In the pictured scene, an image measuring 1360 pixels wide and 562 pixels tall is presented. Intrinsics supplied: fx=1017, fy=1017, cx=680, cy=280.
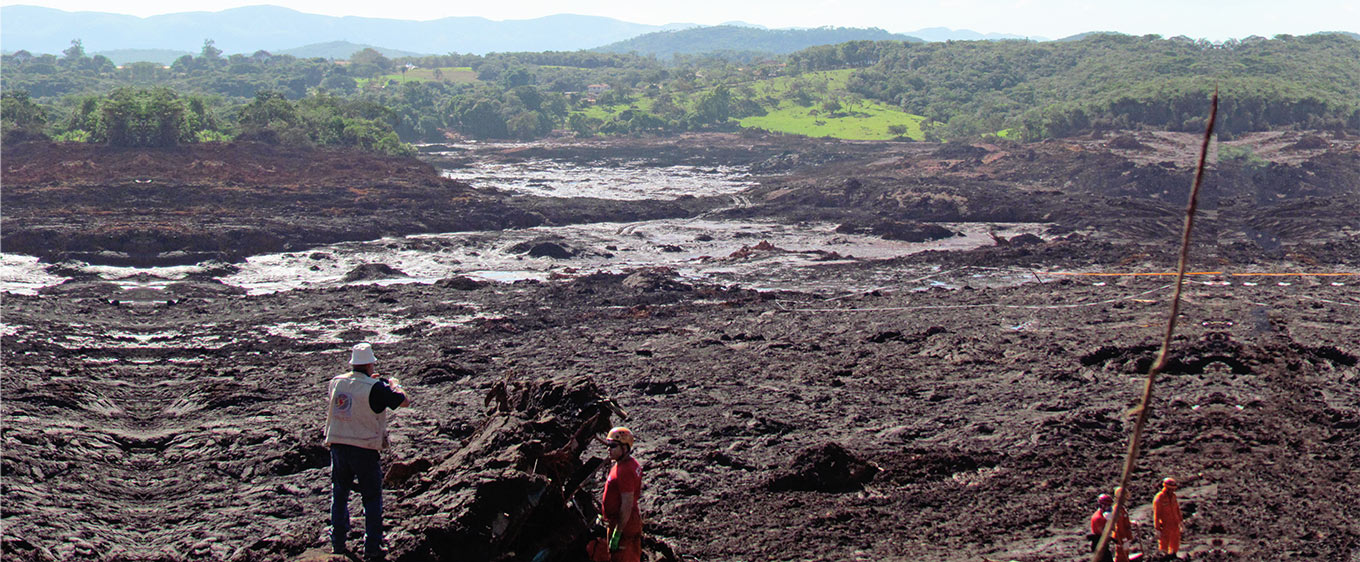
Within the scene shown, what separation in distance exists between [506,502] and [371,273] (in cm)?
2144

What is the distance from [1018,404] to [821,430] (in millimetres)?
2851

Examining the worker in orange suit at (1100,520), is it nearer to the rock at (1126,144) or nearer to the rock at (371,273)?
the rock at (371,273)

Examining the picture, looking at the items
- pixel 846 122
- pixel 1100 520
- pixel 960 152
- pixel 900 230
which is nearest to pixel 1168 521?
pixel 1100 520

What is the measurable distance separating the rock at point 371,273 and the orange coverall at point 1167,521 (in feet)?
71.8

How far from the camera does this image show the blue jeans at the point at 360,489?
20.6 ft

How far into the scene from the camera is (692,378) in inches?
598

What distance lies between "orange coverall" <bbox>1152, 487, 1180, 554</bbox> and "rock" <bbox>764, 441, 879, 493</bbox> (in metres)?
2.76


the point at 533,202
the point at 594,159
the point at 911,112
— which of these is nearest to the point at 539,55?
the point at 911,112

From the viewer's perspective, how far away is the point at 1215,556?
797cm

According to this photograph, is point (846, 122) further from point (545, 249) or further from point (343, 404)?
point (343, 404)

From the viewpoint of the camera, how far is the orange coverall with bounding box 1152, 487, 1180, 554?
306 inches

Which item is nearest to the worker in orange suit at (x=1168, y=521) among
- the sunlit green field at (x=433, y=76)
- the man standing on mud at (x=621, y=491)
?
the man standing on mud at (x=621, y=491)

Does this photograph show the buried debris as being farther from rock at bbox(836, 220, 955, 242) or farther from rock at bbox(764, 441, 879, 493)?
rock at bbox(836, 220, 955, 242)

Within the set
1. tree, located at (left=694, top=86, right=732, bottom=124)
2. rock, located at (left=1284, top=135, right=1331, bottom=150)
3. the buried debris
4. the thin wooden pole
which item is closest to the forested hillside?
tree, located at (left=694, top=86, right=732, bottom=124)
